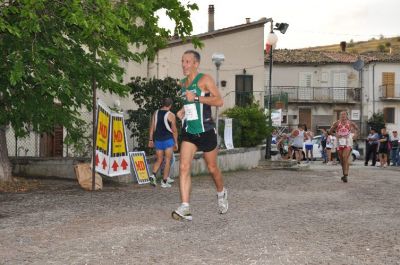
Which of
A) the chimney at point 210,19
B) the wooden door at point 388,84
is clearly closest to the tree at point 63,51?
the chimney at point 210,19

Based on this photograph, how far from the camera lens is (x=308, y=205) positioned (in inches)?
357

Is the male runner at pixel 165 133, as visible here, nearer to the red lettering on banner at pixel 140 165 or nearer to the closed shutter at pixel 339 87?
the red lettering on banner at pixel 140 165

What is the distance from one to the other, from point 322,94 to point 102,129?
1840 inches

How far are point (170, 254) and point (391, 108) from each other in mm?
55439

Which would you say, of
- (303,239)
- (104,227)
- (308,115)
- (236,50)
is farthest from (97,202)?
(308,115)

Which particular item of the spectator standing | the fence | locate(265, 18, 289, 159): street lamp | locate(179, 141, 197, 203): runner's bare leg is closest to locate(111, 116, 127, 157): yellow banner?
the fence

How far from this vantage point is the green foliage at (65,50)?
27.1 feet

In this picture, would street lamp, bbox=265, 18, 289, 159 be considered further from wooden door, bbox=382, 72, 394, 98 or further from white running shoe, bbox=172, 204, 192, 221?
wooden door, bbox=382, 72, 394, 98

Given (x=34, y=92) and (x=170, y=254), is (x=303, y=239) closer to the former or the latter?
(x=170, y=254)

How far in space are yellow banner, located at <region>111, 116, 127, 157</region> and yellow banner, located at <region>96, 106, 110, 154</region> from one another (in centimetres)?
23

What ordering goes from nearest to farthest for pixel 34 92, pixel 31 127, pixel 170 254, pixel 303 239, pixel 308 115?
pixel 170 254 < pixel 303 239 < pixel 34 92 < pixel 31 127 < pixel 308 115

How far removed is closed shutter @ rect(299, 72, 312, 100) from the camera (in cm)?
5494

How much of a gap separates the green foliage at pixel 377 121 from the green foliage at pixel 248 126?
3600 centimetres

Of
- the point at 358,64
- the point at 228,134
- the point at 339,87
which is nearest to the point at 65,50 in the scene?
the point at 228,134
